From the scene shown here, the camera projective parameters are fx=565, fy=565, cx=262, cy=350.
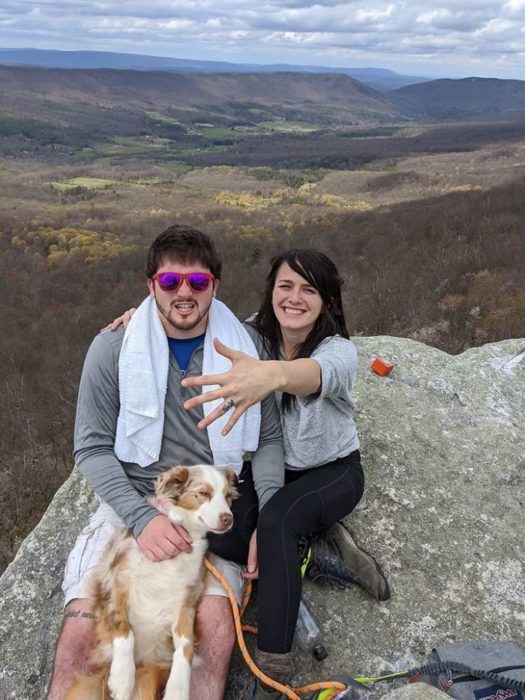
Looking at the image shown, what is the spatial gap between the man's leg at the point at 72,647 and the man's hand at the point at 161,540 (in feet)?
1.29

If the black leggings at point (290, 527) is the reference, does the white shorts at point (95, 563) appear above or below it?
below

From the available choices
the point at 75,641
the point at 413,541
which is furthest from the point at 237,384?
the point at 413,541

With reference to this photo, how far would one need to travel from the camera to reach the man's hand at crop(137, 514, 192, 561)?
2.72m

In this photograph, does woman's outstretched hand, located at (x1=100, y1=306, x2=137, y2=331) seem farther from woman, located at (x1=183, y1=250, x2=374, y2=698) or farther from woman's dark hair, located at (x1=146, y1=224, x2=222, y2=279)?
woman, located at (x1=183, y1=250, x2=374, y2=698)

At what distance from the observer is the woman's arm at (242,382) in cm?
227

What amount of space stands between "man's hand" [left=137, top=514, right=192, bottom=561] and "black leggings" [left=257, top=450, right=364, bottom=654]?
39cm

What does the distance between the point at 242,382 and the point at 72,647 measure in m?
1.51

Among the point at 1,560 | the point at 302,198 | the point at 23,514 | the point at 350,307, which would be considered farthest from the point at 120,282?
the point at 302,198

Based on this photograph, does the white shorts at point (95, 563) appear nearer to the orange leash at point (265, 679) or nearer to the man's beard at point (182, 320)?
the orange leash at point (265, 679)

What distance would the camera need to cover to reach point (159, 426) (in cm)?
307

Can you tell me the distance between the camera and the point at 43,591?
134 inches

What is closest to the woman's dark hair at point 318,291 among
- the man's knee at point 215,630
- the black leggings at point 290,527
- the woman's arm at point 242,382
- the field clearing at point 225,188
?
the black leggings at point 290,527

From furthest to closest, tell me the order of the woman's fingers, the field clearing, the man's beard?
the field clearing, the man's beard, the woman's fingers

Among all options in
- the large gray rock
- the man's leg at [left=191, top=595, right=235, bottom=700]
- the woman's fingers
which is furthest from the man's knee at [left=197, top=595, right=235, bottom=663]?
the woman's fingers
